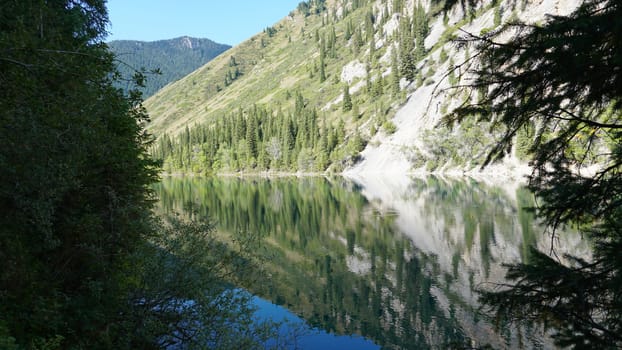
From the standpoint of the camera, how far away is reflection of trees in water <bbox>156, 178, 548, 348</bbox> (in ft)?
61.3

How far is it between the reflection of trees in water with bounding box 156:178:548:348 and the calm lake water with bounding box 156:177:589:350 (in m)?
0.07

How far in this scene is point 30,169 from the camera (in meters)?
6.92

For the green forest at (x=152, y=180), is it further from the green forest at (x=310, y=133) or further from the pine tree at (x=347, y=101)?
the pine tree at (x=347, y=101)

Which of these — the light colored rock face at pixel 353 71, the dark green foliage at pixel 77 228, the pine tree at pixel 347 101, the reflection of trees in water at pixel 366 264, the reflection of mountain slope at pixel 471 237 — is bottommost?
the reflection of trees in water at pixel 366 264

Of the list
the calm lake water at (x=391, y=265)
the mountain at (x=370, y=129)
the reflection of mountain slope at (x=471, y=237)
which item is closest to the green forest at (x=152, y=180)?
the calm lake water at (x=391, y=265)

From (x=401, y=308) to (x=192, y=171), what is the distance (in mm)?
158124

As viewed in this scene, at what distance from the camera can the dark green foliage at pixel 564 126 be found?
14.1 ft

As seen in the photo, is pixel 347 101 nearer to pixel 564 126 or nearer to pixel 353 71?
pixel 353 71

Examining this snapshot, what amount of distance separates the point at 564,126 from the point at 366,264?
73.9 feet

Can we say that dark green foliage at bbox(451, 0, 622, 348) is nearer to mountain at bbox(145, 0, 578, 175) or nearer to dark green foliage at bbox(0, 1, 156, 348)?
dark green foliage at bbox(0, 1, 156, 348)

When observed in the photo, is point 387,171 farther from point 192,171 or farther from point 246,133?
point 192,171

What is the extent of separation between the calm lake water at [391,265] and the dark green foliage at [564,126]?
1.02m

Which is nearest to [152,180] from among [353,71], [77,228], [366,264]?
[77,228]

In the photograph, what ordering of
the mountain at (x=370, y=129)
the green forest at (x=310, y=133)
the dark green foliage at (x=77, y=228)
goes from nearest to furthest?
the dark green foliage at (x=77, y=228) < the mountain at (x=370, y=129) < the green forest at (x=310, y=133)
